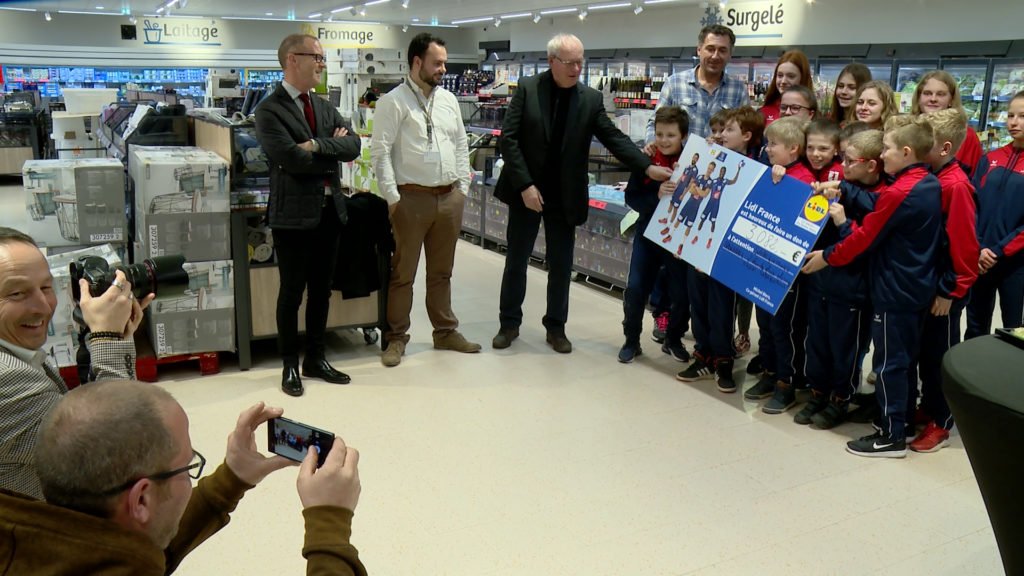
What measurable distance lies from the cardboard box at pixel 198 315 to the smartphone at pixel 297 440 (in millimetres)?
2812

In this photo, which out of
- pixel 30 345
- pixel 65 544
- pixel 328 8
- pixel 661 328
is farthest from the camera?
pixel 328 8

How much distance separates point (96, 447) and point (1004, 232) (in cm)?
377

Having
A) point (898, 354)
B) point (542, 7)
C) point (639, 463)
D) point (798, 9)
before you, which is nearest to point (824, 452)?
point (898, 354)

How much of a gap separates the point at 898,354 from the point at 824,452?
51 cm

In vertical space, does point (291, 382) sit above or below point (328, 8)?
below

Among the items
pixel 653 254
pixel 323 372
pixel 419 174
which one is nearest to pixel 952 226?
pixel 653 254

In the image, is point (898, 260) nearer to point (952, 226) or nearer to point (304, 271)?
point (952, 226)

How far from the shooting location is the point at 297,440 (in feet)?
4.90

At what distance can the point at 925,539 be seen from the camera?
284 centimetres

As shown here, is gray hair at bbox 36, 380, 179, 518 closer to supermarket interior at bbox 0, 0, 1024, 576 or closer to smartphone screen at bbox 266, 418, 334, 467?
smartphone screen at bbox 266, 418, 334, 467

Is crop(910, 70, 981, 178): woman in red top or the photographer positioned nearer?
the photographer

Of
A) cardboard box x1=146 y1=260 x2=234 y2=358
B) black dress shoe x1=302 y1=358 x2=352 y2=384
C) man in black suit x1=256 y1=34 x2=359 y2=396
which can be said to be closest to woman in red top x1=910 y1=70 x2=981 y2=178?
man in black suit x1=256 y1=34 x2=359 y2=396

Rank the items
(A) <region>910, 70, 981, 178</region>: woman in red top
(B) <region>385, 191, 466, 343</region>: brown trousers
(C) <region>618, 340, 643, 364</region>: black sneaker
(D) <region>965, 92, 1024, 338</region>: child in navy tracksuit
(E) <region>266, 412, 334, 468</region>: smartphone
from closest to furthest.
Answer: (E) <region>266, 412, 334, 468</region>: smartphone
(D) <region>965, 92, 1024, 338</region>: child in navy tracksuit
(A) <region>910, 70, 981, 178</region>: woman in red top
(B) <region>385, 191, 466, 343</region>: brown trousers
(C) <region>618, 340, 643, 364</region>: black sneaker

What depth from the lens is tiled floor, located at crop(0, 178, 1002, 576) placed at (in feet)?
8.87
